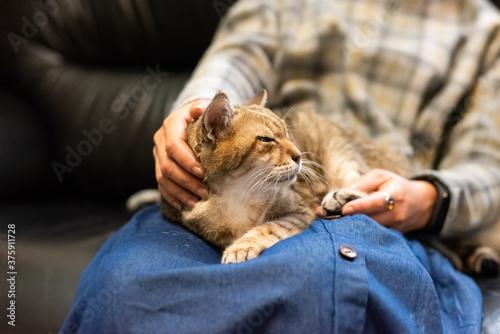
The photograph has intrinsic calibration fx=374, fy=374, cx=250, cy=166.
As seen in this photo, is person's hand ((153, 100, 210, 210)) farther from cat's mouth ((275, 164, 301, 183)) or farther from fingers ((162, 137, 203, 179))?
cat's mouth ((275, 164, 301, 183))

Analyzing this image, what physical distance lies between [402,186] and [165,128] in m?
0.66

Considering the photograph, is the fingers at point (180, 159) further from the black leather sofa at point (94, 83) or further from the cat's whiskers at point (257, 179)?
the black leather sofa at point (94, 83)

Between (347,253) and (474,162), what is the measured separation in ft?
2.59

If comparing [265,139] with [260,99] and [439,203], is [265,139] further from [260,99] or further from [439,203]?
[439,203]

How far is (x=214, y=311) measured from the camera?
647 millimetres

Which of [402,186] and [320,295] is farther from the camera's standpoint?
[402,186]

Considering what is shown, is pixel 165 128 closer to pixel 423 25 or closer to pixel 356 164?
pixel 356 164

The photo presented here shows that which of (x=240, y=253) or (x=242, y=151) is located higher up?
(x=242, y=151)

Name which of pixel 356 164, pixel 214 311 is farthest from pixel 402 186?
pixel 214 311

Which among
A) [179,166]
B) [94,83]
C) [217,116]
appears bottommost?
[94,83]

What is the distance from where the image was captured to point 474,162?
4.07 feet

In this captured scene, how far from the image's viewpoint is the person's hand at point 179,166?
0.91m

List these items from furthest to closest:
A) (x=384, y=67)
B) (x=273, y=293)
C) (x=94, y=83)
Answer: (x=94, y=83) → (x=384, y=67) → (x=273, y=293)

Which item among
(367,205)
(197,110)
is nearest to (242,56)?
(197,110)
